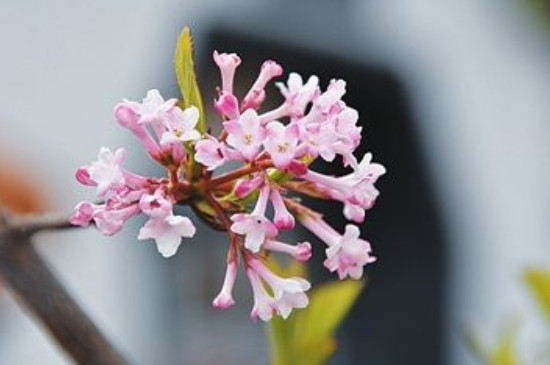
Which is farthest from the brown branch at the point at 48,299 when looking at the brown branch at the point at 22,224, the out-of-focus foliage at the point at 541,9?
the out-of-focus foliage at the point at 541,9

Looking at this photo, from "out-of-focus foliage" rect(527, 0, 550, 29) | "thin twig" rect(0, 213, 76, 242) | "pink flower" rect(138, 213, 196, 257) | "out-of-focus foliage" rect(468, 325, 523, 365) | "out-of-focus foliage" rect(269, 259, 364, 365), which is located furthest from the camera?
"out-of-focus foliage" rect(527, 0, 550, 29)

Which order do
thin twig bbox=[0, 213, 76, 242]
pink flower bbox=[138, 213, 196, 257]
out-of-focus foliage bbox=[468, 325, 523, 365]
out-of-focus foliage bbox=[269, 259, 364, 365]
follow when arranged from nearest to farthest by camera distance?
1. pink flower bbox=[138, 213, 196, 257]
2. thin twig bbox=[0, 213, 76, 242]
3. out-of-focus foliage bbox=[269, 259, 364, 365]
4. out-of-focus foliage bbox=[468, 325, 523, 365]

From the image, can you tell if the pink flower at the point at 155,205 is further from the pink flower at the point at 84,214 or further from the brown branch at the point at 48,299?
the brown branch at the point at 48,299

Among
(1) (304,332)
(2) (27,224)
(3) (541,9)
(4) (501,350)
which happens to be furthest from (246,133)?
(3) (541,9)

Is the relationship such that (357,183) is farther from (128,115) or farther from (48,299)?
(48,299)

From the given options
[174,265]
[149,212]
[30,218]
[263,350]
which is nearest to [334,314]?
[30,218]

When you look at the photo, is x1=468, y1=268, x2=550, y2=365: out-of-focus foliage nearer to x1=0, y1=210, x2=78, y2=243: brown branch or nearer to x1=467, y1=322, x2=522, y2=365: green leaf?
x1=467, y1=322, x2=522, y2=365: green leaf

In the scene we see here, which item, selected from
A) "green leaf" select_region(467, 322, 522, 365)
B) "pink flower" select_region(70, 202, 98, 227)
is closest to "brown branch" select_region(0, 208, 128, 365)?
"pink flower" select_region(70, 202, 98, 227)
